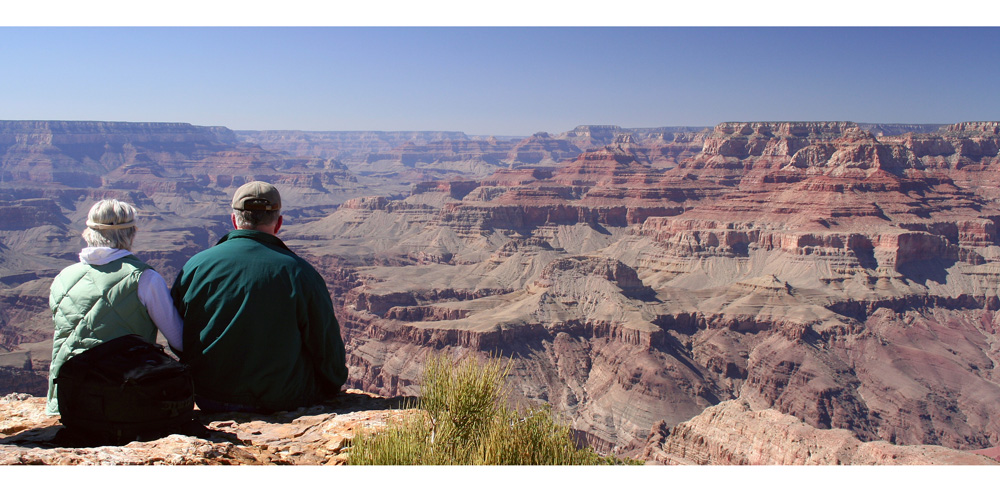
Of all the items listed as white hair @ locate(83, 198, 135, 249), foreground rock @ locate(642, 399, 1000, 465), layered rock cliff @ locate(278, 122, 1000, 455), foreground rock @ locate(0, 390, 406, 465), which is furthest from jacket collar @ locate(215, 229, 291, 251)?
layered rock cliff @ locate(278, 122, 1000, 455)

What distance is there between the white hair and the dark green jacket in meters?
0.64

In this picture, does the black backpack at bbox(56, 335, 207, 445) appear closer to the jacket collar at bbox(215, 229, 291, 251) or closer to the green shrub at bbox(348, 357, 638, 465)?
the jacket collar at bbox(215, 229, 291, 251)

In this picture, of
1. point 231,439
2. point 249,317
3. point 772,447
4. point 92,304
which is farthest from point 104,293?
point 772,447

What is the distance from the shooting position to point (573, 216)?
409ft

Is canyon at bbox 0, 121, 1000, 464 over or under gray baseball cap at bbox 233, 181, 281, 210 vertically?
under

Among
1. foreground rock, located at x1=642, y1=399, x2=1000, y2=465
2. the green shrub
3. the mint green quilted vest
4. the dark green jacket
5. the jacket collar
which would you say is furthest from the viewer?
foreground rock, located at x1=642, y1=399, x2=1000, y2=465

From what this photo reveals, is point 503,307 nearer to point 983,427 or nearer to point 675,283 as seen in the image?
point 675,283

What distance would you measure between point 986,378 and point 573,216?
76.2 metres

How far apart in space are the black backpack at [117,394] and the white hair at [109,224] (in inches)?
42.0

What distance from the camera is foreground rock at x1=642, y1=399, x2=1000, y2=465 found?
68.5ft

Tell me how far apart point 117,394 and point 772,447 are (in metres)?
22.6

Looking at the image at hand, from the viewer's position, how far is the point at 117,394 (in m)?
5.56

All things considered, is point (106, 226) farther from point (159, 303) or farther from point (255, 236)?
point (255, 236)

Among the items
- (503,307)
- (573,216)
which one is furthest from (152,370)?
(573,216)
